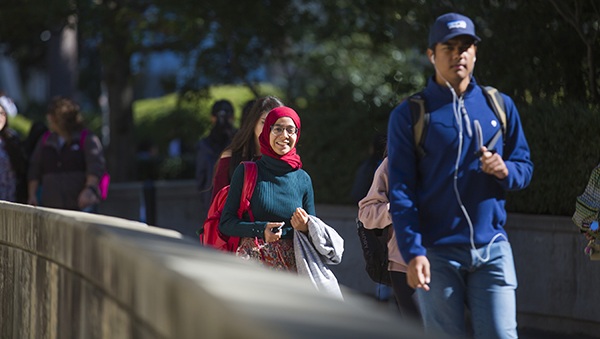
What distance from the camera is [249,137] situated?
17.1 feet

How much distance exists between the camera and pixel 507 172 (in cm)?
329

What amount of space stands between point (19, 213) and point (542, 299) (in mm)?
4676

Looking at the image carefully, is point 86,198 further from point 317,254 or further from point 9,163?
point 317,254

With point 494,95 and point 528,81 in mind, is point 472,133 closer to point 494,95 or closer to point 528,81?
point 494,95

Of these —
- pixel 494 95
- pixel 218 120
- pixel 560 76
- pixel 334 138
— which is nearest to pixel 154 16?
pixel 334 138

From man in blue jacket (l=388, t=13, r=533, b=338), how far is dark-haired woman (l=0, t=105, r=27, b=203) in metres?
5.40

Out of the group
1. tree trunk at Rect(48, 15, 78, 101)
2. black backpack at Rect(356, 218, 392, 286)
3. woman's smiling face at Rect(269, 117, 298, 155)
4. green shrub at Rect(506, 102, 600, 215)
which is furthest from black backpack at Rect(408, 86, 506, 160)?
tree trunk at Rect(48, 15, 78, 101)

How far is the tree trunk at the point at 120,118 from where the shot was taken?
1517 centimetres

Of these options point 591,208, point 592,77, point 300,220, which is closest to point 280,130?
point 300,220

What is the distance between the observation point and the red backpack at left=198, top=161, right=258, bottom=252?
443 centimetres

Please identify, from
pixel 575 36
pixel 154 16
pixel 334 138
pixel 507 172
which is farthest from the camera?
pixel 154 16

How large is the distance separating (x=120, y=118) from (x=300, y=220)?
11.6 meters

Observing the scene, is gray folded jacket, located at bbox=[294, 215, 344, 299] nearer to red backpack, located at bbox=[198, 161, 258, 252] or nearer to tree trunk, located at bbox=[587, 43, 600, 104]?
red backpack, located at bbox=[198, 161, 258, 252]

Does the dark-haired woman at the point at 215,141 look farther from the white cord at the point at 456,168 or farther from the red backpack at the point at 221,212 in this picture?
the white cord at the point at 456,168
